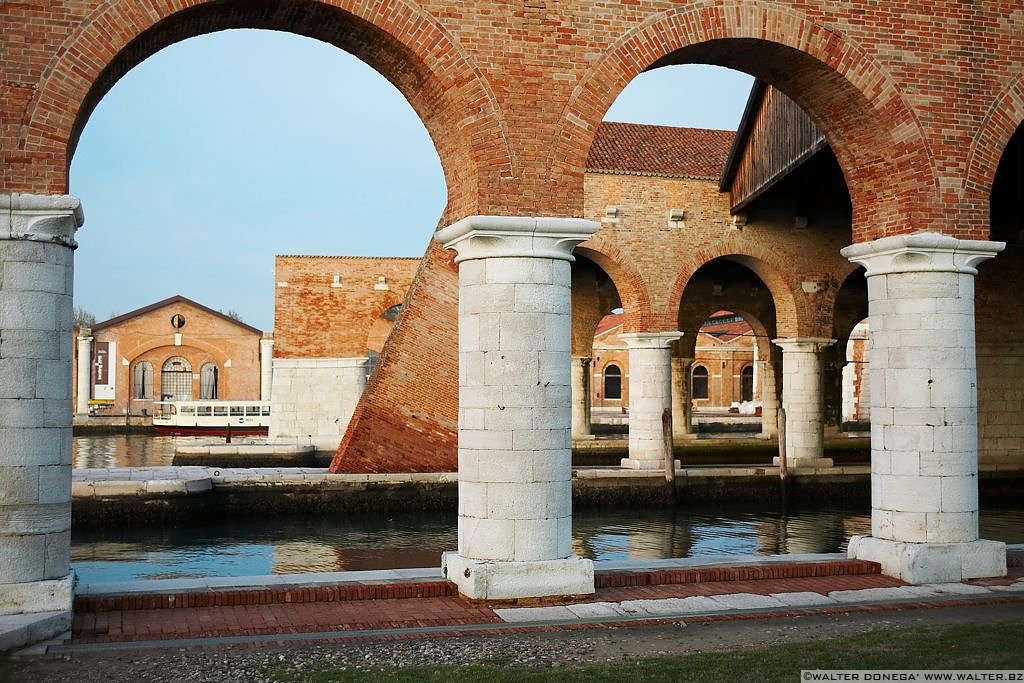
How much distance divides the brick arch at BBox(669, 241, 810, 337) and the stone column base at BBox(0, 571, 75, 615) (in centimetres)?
1535

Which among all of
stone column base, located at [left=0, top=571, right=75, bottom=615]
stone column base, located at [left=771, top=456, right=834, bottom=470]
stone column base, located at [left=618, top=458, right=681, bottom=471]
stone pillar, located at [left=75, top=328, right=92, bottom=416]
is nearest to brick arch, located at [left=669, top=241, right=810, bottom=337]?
stone column base, located at [left=771, top=456, right=834, bottom=470]

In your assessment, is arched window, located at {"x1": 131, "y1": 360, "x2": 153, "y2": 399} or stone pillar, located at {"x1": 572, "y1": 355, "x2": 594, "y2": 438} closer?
stone pillar, located at {"x1": 572, "y1": 355, "x2": 594, "y2": 438}

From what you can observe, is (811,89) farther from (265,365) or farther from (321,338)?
(265,365)

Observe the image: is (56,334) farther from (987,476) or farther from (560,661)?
(987,476)

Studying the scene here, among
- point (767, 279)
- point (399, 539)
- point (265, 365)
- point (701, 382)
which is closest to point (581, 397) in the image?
point (767, 279)

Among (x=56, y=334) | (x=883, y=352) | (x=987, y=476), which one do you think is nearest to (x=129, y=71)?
(x=56, y=334)

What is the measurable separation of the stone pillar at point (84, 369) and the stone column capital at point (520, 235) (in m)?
35.8

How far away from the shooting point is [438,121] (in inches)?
346

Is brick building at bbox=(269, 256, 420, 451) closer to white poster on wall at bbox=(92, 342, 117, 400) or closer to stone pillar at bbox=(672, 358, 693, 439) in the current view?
stone pillar at bbox=(672, 358, 693, 439)

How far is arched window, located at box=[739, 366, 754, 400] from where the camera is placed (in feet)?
174

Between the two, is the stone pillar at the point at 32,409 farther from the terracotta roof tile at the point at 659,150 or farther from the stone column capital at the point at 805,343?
the stone column capital at the point at 805,343

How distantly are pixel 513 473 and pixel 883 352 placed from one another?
3628 mm

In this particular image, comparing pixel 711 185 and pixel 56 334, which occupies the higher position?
pixel 711 185

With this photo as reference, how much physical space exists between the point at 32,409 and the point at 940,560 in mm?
7202
